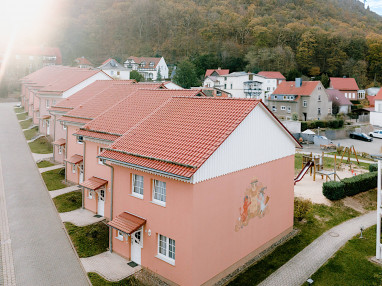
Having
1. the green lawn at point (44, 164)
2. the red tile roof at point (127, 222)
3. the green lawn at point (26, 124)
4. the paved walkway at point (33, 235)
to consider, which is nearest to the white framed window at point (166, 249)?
the red tile roof at point (127, 222)

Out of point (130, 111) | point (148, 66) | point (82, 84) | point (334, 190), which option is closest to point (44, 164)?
point (82, 84)

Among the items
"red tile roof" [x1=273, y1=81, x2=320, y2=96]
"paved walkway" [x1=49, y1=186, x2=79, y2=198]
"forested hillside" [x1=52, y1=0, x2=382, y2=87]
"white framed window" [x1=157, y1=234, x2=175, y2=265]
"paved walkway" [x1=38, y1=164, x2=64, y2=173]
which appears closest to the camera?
"white framed window" [x1=157, y1=234, x2=175, y2=265]

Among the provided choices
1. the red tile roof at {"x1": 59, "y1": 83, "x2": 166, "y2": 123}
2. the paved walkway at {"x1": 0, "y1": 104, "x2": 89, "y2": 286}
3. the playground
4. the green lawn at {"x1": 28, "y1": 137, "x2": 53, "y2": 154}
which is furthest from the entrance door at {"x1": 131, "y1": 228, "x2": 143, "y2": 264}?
the green lawn at {"x1": 28, "y1": 137, "x2": 53, "y2": 154}

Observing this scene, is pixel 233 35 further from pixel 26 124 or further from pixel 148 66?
pixel 26 124

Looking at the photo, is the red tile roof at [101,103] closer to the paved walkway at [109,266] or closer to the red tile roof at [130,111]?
the red tile roof at [130,111]

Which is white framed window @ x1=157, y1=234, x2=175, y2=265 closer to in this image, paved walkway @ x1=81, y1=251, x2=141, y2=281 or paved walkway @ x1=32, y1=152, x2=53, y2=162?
paved walkway @ x1=81, y1=251, x2=141, y2=281
